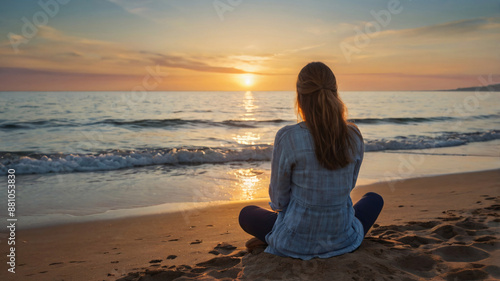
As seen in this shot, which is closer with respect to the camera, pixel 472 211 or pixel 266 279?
pixel 266 279

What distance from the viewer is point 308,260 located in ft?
8.31

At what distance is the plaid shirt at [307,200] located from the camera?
2322 millimetres

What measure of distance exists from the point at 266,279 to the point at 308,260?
36 centimetres

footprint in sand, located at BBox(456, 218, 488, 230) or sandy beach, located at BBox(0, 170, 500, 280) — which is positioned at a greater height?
footprint in sand, located at BBox(456, 218, 488, 230)

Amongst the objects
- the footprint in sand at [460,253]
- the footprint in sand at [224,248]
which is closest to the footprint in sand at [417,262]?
the footprint in sand at [460,253]

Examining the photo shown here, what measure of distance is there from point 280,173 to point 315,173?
0.25 metres

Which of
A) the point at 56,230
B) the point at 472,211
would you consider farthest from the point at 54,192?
the point at 472,211

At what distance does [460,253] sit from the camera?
2793mm

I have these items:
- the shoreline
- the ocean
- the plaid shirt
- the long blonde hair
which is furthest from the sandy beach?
the long blonde hair

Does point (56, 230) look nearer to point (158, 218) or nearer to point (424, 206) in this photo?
point (158, 218)

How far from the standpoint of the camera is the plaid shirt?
232 cm

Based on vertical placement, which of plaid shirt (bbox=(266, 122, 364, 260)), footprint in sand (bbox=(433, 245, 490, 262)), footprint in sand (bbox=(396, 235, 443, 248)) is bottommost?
footprint in sand (bbox=(396, 235, 443, 248))

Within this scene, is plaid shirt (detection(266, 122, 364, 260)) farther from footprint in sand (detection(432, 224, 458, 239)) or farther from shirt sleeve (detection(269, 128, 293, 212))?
footprint in sand (detection(432, 224, 458, 239))

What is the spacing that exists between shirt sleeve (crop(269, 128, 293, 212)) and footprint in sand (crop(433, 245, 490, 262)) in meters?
1.46
